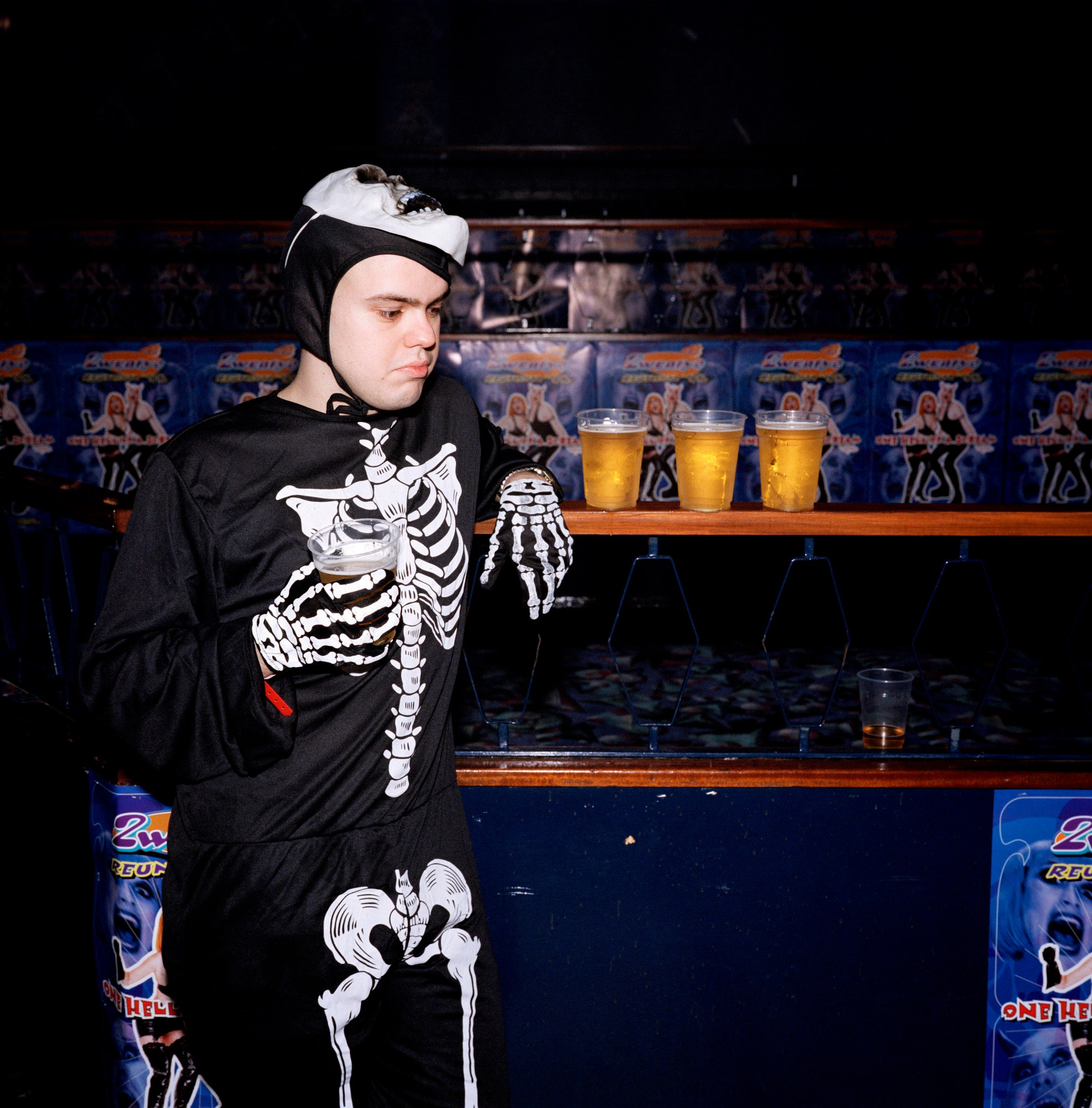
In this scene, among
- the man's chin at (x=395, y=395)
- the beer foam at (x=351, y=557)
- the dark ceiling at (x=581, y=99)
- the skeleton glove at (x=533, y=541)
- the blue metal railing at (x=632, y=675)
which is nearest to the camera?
the beer foam at (x=351, y=557)

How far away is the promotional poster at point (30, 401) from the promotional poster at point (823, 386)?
3.32 metres

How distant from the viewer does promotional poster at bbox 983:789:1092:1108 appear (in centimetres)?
186

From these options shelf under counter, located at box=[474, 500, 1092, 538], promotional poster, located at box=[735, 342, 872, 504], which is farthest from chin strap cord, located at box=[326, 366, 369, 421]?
promotional poster, located at box=[735, 342, 872, 504]

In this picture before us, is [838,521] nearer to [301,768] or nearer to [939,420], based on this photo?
[301,768]

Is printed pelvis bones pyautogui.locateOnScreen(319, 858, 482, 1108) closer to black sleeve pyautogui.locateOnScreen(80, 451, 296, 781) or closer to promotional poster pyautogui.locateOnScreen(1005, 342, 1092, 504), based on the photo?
black sleeve pyautogui.locateOnScreen(80, 451, 296, 781)

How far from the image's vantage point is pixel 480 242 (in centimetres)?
636

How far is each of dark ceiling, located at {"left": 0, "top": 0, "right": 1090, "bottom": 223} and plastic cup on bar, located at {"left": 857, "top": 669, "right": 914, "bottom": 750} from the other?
6.01 metres

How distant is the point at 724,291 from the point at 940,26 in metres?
3.10

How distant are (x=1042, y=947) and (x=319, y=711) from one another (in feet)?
4.69

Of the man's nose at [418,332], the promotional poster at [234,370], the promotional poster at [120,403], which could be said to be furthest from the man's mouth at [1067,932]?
the promotional poster at [120,403]

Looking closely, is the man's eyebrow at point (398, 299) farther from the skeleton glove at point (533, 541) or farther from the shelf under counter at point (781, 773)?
the shelf under counter at point (781, 773)

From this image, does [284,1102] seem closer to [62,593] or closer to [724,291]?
[62,593]

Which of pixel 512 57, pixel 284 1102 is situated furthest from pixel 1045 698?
pixel 512 57

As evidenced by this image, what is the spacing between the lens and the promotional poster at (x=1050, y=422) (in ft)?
15.6
